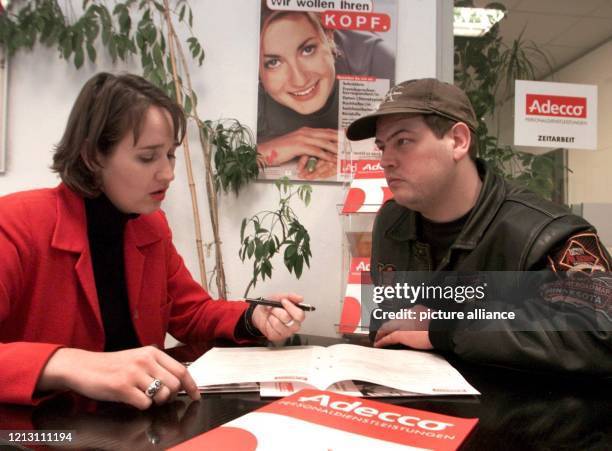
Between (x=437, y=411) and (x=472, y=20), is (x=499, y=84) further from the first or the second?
(x=437, y=411)

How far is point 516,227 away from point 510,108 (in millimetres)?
1145

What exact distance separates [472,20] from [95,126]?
69.6 inches

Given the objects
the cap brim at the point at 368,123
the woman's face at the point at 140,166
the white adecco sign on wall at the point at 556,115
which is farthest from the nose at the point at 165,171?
the white adecco sign on wall at the point at 556,115

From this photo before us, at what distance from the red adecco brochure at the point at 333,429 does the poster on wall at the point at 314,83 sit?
1530 millimetres

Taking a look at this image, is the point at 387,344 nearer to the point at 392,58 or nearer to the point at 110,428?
the point at 110,428

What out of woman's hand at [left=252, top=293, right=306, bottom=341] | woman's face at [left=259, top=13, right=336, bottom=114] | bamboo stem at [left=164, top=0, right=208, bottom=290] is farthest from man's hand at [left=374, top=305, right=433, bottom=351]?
woman's face at [left=259, top=13, right=336, bottom=114]

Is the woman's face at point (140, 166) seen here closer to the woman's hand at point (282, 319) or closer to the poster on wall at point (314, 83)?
the woman's hand at point (282, 319)

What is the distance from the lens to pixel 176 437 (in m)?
0.49

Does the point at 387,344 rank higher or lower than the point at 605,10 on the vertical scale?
lower

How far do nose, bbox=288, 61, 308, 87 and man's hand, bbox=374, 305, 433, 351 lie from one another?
1.31 metres

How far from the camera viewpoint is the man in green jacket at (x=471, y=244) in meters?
0.78

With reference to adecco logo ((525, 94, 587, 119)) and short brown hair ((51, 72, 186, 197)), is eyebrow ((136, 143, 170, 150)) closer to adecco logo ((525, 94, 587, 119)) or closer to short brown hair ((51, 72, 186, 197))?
short brown hair ((51, 72, 186, 197))

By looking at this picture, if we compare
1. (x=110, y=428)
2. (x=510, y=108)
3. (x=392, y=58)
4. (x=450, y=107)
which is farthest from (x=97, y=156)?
(x=510, y=108)

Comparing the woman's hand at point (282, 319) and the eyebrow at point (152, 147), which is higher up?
the eyebrow at point (152, 147)
